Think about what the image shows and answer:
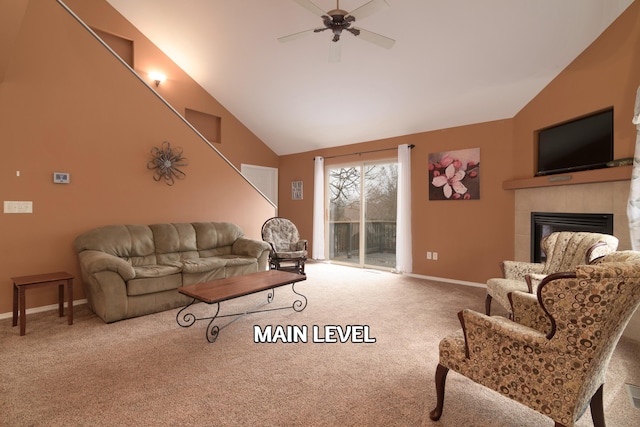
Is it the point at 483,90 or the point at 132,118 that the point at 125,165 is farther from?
the point at 483,90

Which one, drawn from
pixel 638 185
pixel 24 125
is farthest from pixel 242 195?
pixel 638 185

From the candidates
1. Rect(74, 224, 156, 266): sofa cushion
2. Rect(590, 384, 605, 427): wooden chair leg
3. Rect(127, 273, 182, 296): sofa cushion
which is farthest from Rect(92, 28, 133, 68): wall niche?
Rect(590, 384, 605, 427): wooden chair leg

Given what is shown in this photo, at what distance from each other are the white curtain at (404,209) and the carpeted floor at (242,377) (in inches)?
79.8

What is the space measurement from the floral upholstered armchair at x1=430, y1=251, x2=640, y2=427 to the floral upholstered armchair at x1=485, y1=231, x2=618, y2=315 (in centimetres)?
126

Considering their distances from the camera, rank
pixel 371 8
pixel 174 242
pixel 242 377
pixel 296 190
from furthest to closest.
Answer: pixel 296 190 → pixel 174 242 → pixel 371 8 → pixel 242 377

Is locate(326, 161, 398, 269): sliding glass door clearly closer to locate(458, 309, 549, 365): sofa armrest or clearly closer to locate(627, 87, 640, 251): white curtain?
locate(627, 87, 640, 251): white curtain

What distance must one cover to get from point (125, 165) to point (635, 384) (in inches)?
208

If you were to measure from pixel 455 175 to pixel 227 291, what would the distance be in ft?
12.6

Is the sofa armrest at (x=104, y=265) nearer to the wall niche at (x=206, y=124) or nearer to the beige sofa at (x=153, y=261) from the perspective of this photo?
the beige sofa at (x=153, y=261)

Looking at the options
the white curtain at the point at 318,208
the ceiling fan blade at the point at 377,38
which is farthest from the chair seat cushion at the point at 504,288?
the white curtain at the point at 318,208

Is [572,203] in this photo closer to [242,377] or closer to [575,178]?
[575,178]

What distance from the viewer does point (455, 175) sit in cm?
491

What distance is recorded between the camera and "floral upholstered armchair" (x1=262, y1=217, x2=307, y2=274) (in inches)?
193

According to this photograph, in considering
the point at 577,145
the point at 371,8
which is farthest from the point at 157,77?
the point at 577,145
